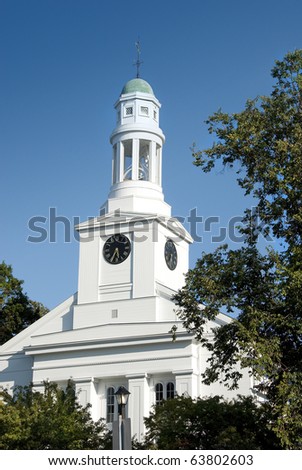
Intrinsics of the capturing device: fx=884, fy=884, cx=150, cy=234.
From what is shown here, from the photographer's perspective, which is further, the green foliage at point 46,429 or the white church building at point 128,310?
the white church building at point 128,310

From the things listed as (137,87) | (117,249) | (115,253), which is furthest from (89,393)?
(137,87)

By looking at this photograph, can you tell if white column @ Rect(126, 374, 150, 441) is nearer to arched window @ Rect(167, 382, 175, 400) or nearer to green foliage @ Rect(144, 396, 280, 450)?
arched window @ Rect(167, 382, 175, 400)

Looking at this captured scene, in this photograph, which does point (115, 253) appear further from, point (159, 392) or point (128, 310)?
point (159, 392)

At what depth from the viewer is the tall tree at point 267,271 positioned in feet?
75.5

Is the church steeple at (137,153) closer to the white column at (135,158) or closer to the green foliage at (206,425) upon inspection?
the white column at (135,158)

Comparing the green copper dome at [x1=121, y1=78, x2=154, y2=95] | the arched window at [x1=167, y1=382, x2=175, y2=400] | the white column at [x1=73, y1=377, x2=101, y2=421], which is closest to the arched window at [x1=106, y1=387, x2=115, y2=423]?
the white column at [x1=73, y1=377, x2=101, y2=421]

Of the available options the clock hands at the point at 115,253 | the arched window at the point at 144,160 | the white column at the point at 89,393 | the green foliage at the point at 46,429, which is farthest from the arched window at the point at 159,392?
the arched window at the point at 144,160

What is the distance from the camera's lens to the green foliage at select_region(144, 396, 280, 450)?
28.9 m

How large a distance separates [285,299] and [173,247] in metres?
→ 27.7

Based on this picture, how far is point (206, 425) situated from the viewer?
30.9 metres

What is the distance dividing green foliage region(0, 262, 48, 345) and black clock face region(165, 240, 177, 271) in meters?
10.8

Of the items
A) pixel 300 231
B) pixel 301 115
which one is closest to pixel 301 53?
pixel 301 115

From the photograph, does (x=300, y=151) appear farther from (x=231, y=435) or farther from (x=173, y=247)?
(x=173, y=247)

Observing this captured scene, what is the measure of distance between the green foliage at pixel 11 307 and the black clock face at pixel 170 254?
10.8 meters
